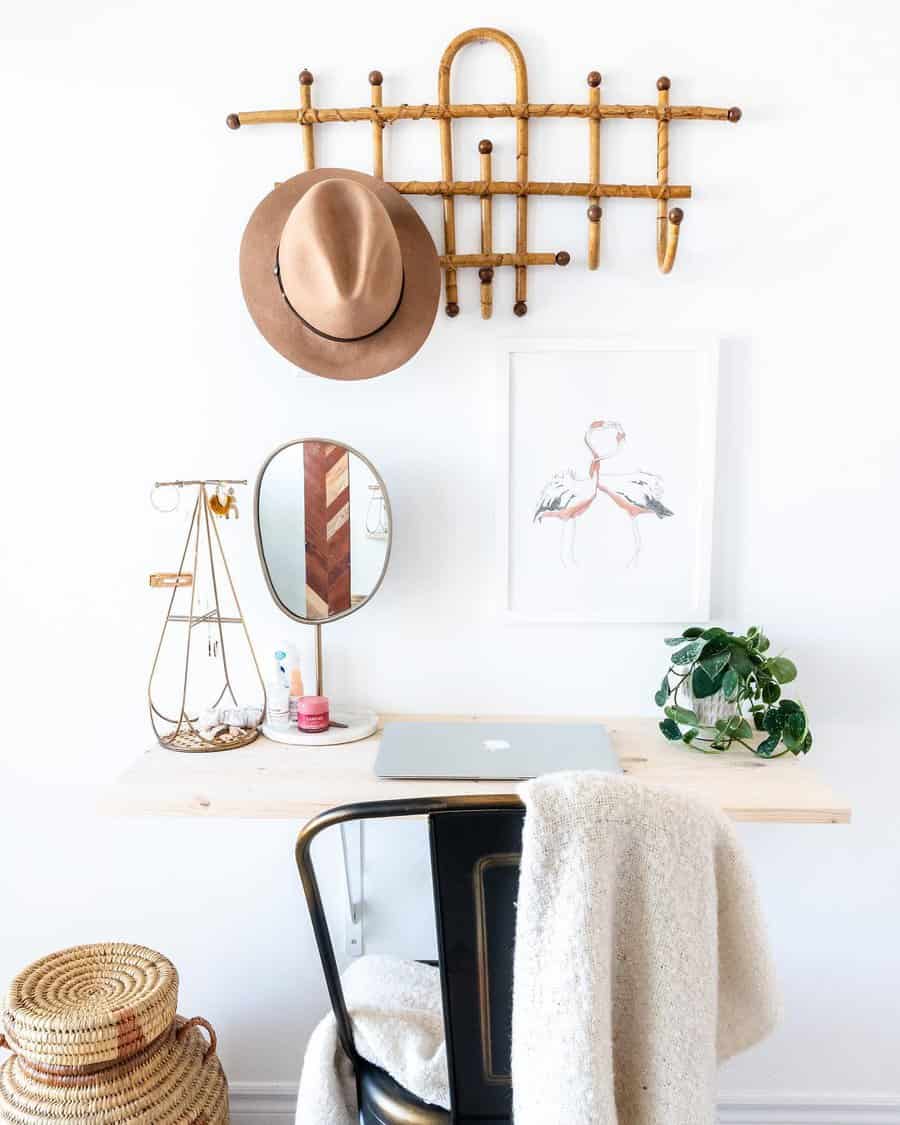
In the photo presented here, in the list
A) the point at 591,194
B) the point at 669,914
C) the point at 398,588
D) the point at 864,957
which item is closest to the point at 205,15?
the point at 591,194

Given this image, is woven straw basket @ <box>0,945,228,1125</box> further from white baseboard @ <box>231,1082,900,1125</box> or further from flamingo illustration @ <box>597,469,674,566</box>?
flamingo illustration @ <box>597,469,674,566</box>

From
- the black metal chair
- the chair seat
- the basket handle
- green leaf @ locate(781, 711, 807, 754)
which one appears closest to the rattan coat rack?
green leaf @ locate(781, 711, 807, 754)

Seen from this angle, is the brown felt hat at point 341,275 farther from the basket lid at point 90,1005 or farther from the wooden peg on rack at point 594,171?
the basket lid at point 90,1005

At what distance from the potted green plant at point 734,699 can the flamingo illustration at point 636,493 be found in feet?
0.84

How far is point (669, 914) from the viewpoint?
0.92 m

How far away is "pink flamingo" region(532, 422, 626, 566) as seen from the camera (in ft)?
5.55

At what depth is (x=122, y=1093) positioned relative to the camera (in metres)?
1.50

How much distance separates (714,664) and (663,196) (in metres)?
0.81

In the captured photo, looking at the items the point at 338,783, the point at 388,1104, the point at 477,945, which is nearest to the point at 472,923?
the point at 477,945

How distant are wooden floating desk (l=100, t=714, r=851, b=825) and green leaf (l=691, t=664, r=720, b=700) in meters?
0.10

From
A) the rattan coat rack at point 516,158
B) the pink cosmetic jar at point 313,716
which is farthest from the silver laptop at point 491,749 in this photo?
the rattan coat rack at point 516,158

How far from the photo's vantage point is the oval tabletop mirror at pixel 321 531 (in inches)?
63.7

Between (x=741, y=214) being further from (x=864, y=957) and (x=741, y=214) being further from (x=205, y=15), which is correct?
(x=864, y=957)

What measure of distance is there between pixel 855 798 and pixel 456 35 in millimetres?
1559
